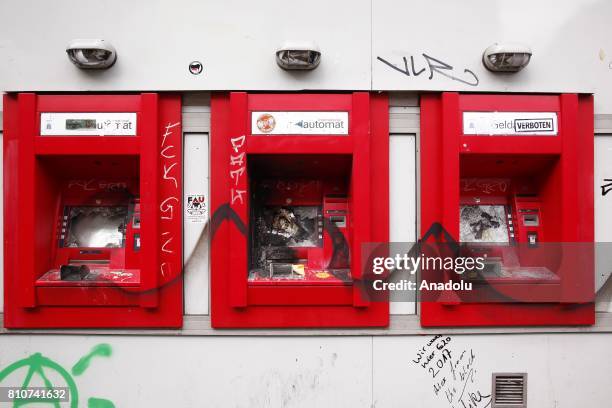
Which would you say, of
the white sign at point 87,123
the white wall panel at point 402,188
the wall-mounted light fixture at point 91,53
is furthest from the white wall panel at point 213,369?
the wall-mounted light fixture at point 91,53

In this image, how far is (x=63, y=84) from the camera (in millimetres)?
2709

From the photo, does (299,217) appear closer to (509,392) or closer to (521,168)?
(521,168)

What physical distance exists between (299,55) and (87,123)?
60.1 inches

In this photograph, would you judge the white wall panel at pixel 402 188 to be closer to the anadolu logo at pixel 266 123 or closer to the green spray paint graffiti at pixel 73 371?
the anadolu logo at pixel 266 123

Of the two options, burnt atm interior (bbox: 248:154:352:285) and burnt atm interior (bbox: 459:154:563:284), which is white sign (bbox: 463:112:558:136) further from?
burnt atm interior (bbox: 248:154:352:285)

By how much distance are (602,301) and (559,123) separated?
1354 millimetres

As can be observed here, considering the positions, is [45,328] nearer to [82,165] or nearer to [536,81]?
[82,165]

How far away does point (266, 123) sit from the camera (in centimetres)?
265

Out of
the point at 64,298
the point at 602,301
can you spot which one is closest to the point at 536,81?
the point at 602,301

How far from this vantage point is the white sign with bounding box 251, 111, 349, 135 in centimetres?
264

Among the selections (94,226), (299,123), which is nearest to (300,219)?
(299,123)

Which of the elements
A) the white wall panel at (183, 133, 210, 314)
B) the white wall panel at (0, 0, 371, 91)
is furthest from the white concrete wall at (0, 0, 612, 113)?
the white wall panel at (183, 133, 210, 314)

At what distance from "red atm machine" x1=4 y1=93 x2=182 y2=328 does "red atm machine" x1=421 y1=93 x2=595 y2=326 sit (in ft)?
5.94

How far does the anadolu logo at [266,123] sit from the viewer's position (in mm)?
2645
